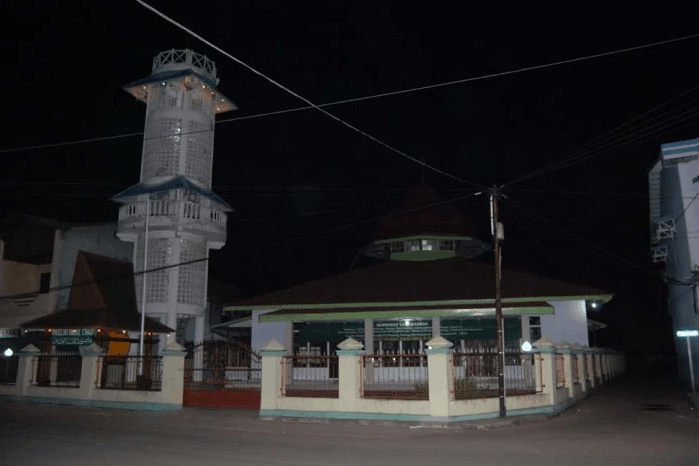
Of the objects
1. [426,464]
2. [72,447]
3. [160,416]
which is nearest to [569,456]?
[426,464]

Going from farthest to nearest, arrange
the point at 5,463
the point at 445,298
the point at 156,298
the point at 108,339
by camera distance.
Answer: the point at 156,298 < the point at 108,339 < the point at 445,298 < the point at 5,463

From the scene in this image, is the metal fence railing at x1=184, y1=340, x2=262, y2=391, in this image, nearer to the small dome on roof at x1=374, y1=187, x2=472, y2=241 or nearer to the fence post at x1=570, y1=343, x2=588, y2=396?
the fence post at x1=570, y1=343, x2=588, y2=396

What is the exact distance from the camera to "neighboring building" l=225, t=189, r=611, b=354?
2164 cm

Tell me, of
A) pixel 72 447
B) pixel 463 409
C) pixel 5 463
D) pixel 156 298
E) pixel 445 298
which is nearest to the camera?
pixel 5 463

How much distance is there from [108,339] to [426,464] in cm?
1872

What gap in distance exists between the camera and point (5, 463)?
853cm

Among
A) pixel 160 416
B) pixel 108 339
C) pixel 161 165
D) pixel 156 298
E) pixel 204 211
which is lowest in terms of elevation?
pixel 160 416

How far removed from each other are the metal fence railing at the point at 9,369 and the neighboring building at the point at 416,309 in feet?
24.6

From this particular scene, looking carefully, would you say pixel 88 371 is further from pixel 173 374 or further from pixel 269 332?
pixel 269 332

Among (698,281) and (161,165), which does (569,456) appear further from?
(161,165)

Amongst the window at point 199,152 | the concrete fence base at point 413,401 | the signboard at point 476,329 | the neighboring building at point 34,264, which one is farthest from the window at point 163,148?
the concrete fence base at point 413,401

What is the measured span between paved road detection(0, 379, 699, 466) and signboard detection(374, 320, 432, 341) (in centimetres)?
677

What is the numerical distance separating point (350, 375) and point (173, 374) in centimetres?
584

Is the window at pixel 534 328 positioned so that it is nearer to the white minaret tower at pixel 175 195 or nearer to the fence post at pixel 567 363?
the fence post at pixel 567 363
